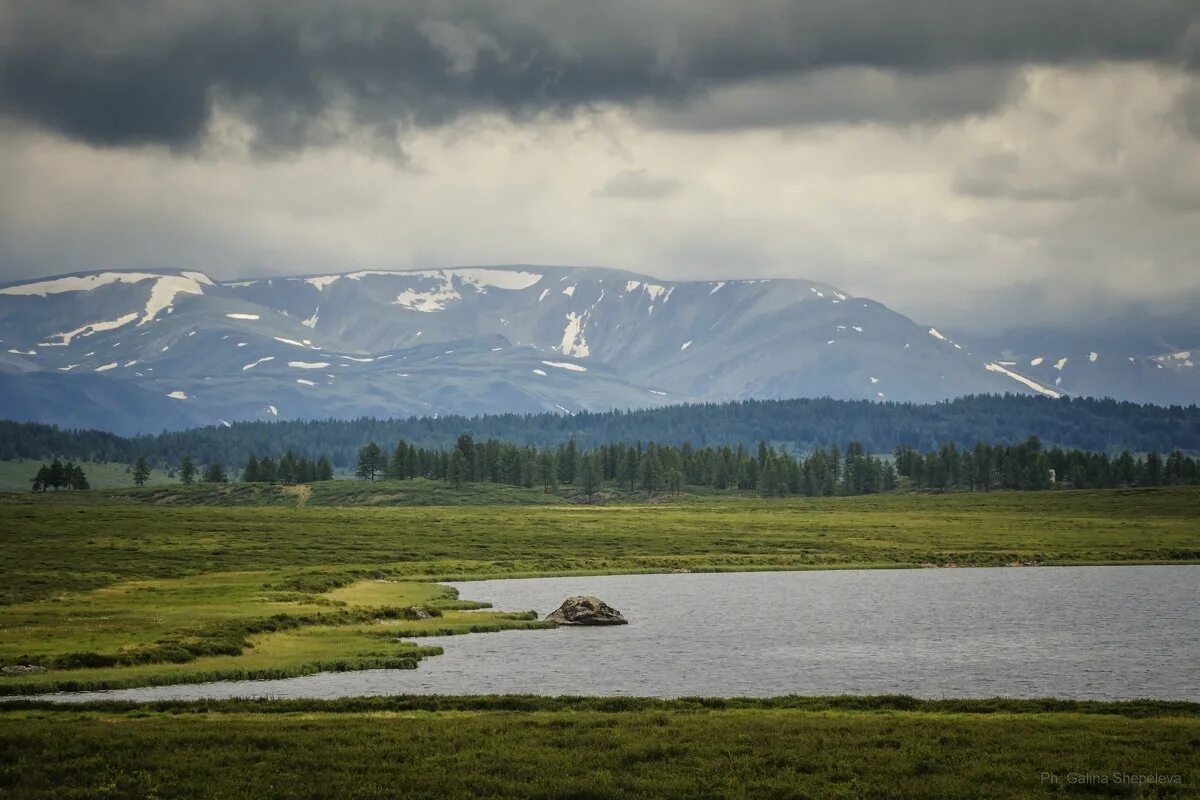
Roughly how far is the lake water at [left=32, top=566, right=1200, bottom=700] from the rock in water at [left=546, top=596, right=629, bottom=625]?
175 cm

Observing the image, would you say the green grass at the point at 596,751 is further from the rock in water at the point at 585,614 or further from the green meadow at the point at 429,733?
the rock in water at the point at 585,614

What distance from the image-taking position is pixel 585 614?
297 ft

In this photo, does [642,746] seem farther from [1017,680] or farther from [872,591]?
[872,591]

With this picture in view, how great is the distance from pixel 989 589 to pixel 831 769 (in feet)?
276

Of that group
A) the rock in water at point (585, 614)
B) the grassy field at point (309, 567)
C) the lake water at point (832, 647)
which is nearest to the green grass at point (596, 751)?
the lake water at point (832, 647)

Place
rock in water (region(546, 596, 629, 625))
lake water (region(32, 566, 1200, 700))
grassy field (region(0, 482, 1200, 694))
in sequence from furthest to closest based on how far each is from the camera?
1. rock in water (region(546, 596, 629, 625))
2. grassy field (region(0, 482, 1200, 694))
3. lake water (region(32, 566, 1200, 700))

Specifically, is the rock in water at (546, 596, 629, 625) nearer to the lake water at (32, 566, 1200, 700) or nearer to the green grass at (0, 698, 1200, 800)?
the lake water at (32, 566, 1200, 700)

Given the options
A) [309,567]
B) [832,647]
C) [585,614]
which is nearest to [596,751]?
[832,647]

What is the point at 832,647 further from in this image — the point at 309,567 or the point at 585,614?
the point at 309,567

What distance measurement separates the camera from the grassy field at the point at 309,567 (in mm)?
70250

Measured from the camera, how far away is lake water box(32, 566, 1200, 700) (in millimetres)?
61188

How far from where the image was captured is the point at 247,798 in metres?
35.7

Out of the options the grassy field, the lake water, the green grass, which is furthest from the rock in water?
the green grass

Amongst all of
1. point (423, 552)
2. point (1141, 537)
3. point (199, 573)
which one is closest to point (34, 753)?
point (199, 573)
